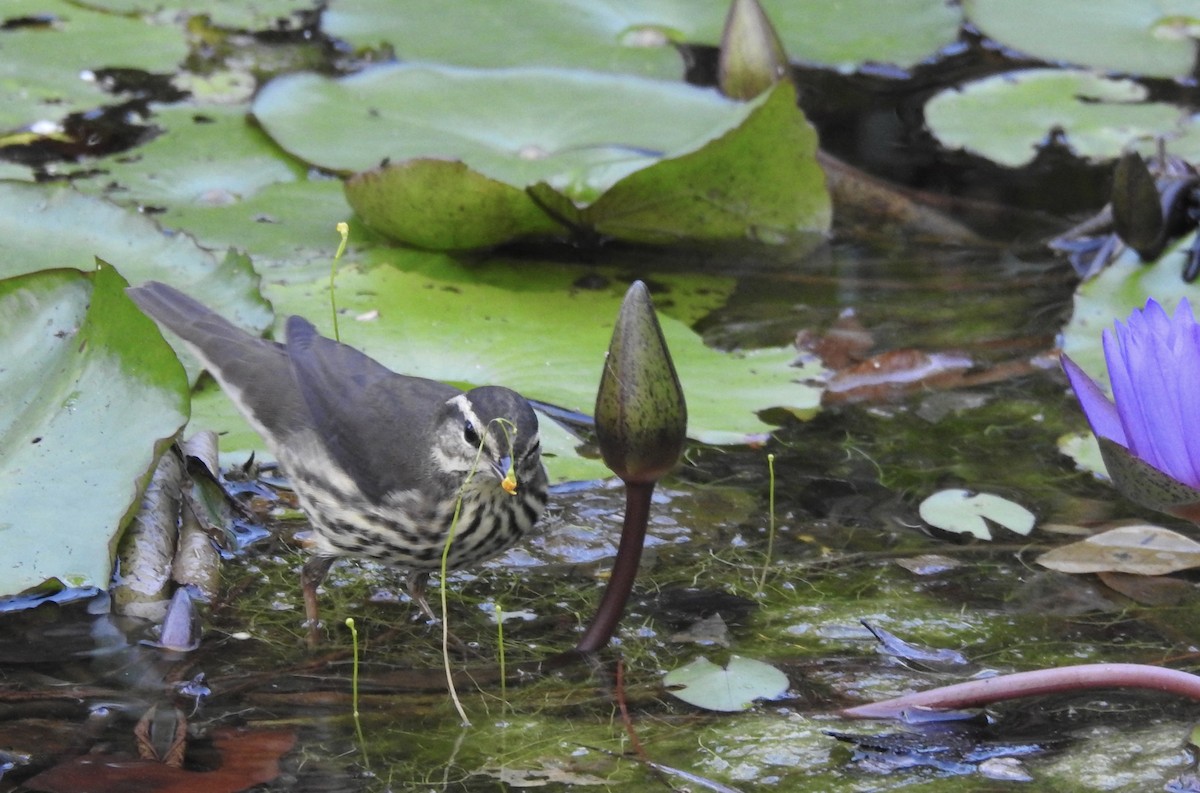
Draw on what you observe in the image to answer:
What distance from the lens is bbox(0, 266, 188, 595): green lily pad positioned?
3521 mm

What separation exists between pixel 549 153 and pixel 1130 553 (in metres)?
2.85

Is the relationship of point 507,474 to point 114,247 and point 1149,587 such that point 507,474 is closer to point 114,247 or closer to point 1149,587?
point 1149,587

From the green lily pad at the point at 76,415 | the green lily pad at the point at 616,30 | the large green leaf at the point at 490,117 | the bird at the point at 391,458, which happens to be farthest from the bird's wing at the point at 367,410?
the green lily pad at the point at 616,30

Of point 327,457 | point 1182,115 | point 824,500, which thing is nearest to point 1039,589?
point 824,500

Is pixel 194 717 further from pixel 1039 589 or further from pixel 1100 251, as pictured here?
pixel 1100 251

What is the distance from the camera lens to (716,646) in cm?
365

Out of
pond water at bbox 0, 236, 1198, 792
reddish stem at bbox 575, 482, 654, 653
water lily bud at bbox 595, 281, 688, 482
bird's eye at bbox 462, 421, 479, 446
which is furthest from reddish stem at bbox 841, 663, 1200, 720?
bird's eye at bbox 462, 421, 479, 446

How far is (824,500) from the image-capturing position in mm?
4391

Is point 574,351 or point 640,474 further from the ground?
point 640,474

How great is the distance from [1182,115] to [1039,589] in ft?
11.6

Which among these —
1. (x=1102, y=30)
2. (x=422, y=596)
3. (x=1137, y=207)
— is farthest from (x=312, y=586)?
(x=1102, y=30)

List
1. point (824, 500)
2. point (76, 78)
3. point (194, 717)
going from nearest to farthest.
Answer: point (194, 717) → point (824, 500) → point (76, 78)

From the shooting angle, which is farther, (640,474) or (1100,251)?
(1100,251)

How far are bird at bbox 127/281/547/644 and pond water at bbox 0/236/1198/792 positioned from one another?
0.63 feet
